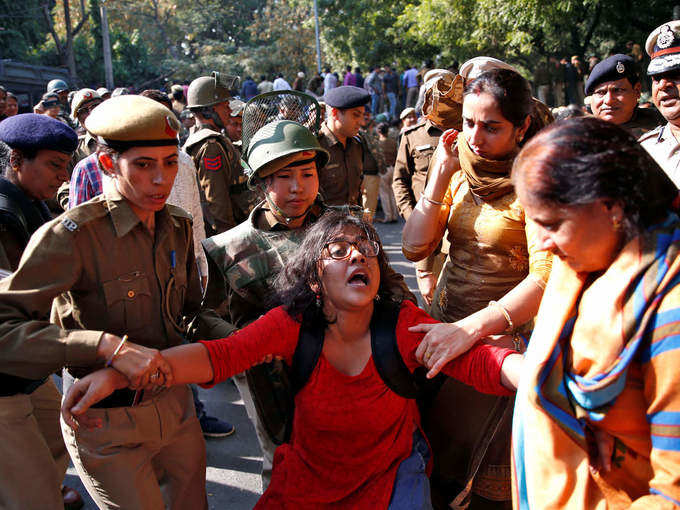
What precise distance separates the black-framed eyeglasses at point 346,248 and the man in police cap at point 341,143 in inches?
110

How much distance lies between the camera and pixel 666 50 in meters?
3.46

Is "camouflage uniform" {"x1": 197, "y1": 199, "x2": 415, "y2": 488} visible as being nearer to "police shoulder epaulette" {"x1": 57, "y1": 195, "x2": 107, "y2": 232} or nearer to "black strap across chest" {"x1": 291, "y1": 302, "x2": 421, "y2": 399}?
"black strap across chest" {"x1": 291, "y1": 302, "x2": 421, "y2": 399}

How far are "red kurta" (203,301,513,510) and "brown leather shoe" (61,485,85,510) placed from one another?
1.72m

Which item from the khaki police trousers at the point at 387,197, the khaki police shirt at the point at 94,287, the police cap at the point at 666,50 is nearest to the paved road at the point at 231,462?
the khaki police shirt at the point at 94,287

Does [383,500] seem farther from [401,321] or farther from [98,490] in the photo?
[98,490]

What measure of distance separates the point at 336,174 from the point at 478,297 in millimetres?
2856

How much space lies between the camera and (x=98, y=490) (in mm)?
2297

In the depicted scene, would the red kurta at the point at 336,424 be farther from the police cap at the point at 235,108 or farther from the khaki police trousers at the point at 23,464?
the police cap at the point at 235,108

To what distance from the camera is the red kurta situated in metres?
2.24

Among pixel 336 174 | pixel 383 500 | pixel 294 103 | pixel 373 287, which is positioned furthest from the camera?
pixel 336 174

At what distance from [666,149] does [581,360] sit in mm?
2397

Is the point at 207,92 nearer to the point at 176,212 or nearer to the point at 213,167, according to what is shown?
the point at 213,167

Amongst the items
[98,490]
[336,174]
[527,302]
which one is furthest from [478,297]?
[336,174]

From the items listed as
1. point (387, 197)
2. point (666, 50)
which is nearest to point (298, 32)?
point (387, 197)
